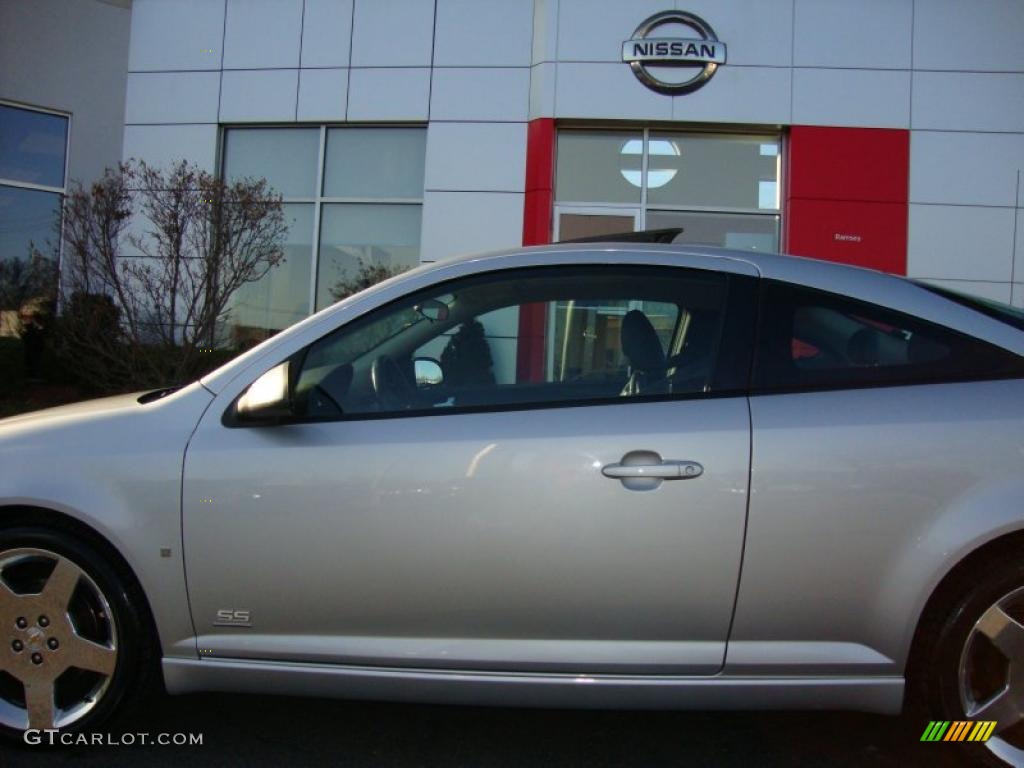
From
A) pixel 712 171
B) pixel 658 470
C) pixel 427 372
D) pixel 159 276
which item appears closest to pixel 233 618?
pixel 427 372

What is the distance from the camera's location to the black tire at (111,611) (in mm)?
2484

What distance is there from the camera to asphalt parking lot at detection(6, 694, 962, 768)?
2.58 meters

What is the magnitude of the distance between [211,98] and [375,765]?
9463mm

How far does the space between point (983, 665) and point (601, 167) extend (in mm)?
7813

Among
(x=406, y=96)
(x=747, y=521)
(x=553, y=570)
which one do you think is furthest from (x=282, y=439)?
(x=406, y=96)

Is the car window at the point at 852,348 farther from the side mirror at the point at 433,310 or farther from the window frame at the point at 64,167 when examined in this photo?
the window frame at the point at 64,167

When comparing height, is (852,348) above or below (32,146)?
below

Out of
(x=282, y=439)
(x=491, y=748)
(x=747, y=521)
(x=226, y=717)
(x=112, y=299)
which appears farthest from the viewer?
(x=112, y=299)

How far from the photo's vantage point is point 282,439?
2.46m

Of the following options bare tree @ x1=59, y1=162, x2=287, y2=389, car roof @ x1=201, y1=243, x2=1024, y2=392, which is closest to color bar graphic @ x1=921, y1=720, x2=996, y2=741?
car roof @ x1=201, y1=243, x2=1024, y2=392

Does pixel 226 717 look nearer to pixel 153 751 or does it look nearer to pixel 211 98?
pixel 153 751

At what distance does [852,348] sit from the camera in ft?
8.17

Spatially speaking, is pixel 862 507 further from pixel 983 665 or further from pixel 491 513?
pixel 491 513

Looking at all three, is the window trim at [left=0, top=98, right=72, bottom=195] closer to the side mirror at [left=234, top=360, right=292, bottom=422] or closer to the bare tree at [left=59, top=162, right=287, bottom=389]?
the bare tree at [left=59, top=162, right=287, bottom=389]
